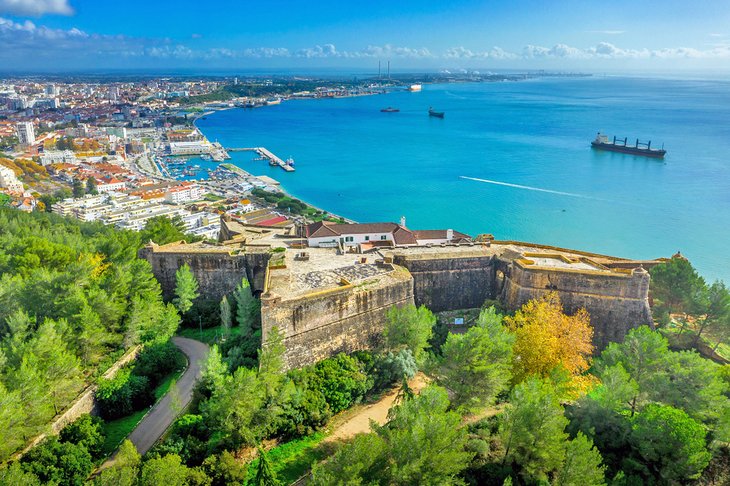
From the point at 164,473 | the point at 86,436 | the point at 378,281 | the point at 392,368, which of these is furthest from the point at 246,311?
the point at 164,473

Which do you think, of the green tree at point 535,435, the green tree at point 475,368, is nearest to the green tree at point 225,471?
the green tree at point 475,368

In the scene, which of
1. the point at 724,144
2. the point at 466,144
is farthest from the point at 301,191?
the point at 724,144

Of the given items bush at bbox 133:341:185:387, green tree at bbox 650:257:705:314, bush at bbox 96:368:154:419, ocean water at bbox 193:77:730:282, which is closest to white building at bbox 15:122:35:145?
ocean water at bbox 193:77:730:282

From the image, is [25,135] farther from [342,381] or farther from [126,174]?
[342,381]

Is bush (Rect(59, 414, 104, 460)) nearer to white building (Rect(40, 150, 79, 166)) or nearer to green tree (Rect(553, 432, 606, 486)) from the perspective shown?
green tree (Rect(553, 432, 606, 486))

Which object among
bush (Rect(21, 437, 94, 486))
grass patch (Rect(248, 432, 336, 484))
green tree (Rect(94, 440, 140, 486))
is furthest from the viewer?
grass patch (Rect(248, 432, 336, 484))
